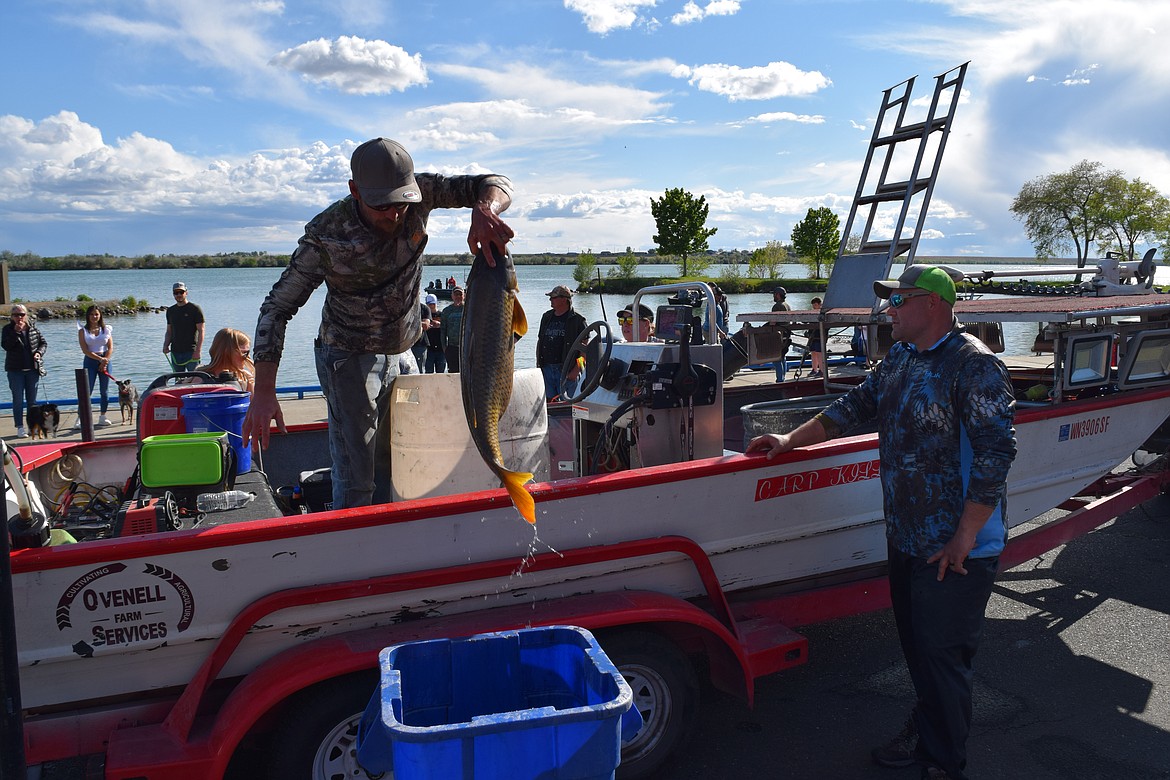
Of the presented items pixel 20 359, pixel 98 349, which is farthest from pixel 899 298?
pixel 98 349

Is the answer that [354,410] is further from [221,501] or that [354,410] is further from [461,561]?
[461,561]

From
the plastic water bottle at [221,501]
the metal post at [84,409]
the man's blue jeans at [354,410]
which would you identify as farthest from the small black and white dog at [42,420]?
the man's blue jeans at [354,410]

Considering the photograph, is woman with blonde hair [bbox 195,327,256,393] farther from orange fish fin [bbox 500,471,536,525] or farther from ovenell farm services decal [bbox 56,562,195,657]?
orange fish fin [bbox 500,471,536,525]

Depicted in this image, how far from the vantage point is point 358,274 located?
351 cm

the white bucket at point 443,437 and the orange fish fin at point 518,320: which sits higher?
the orange fish fin at point 518,320

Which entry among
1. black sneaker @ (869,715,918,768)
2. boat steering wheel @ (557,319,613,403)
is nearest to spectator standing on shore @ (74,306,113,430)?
boat steering wheel @ (557,319,613,403)

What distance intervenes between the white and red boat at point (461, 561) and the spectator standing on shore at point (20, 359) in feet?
24.5

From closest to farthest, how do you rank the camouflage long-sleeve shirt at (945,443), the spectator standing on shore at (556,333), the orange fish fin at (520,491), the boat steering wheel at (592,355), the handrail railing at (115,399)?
the orange fish fin at (520,491) < the camouflage long-sleeve shirt at (945,443) < the boat steering wheel at (592,355) < the spectator standing on shore at (556,333) < the handrail railing at (115,399)

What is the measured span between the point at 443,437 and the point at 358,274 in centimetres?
85

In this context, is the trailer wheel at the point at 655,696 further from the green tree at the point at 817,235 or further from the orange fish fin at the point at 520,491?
the green tree at the point at 817,235

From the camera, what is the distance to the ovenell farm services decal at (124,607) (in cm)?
271

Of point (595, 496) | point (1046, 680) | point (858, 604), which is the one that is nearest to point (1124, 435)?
point (1046, 680)

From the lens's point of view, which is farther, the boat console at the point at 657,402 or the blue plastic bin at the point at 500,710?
the boat console at the point at 657,402

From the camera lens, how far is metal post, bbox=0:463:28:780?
1831mm
